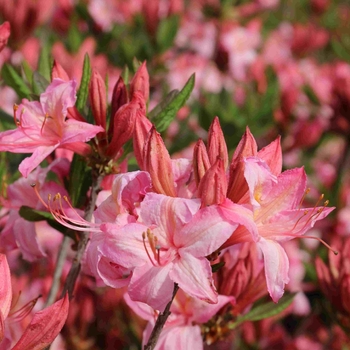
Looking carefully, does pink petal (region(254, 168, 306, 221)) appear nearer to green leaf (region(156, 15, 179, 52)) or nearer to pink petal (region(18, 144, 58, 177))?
pink petal (region(18, 144, 58, 177))

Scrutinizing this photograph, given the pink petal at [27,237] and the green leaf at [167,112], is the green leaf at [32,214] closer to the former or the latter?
the pink petal at [27,237]

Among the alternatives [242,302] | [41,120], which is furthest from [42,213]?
[242,302]

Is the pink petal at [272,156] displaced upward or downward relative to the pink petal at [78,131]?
downward

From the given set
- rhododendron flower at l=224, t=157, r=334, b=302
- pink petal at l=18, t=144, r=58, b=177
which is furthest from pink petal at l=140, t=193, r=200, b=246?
pink petal at l=18, t=144, r=58, b=177

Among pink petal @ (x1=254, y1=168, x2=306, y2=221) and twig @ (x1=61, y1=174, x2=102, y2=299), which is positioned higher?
pink petal @ (x1=254, y1=168, x2=306, y2=221)

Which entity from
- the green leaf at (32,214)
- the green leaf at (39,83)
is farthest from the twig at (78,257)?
the green leaf at (39,83)

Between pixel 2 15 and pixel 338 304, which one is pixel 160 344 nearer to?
pixel 338 304

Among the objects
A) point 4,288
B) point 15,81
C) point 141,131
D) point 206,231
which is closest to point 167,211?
point 206,231
